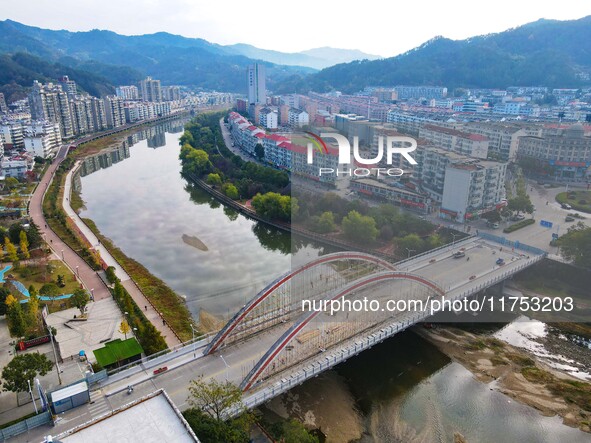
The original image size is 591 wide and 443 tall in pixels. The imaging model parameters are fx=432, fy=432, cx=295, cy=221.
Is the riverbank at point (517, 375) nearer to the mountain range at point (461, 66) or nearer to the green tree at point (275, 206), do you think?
the green tree at point (275, 206)

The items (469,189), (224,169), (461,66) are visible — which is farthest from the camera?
(461,66)

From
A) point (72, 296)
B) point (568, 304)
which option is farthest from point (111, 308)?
point (568, 304)

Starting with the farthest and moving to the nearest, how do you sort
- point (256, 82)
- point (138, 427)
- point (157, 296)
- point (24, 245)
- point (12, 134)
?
point (256, 82)
point (12, 134)
point (24, 245)
point (157, 296)
point (138, 427)

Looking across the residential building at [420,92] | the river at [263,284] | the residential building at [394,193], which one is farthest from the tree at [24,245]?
the residential building at [420,92]

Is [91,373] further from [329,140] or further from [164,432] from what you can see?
[329,140]

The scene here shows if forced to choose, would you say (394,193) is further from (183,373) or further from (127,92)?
(127,92)

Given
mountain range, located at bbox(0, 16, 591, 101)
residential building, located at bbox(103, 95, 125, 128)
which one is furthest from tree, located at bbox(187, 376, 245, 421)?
mountain range, located at bbox(0, 16, 591, 101)

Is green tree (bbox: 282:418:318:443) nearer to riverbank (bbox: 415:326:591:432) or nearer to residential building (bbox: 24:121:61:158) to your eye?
riverbank (bbox: 415:326:591:432)

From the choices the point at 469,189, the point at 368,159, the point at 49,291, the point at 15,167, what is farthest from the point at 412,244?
the point at 15,167
